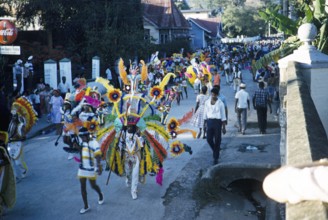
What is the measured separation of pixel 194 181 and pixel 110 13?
18.9 meters

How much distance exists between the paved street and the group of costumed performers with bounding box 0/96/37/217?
1.05ft

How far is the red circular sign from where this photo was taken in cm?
1397

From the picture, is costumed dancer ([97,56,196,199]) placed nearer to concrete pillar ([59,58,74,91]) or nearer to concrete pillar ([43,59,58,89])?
concrete pillar ([43,59,58,89])

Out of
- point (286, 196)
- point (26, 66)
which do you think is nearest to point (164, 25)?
point (26, 66)

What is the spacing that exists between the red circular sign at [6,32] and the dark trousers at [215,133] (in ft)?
27.5

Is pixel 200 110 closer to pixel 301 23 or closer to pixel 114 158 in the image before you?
pixel 301 23

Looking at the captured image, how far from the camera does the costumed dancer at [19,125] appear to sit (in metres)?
7.64

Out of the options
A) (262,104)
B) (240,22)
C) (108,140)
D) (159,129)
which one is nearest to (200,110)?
(262,104)

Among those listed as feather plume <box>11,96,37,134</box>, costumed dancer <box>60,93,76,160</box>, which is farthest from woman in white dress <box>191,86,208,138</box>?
feather plume <box>11,96,37,134</box>

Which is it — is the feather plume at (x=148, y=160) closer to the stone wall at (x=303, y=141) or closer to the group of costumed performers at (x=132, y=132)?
the group of costumed performers at (x=132, y=132)

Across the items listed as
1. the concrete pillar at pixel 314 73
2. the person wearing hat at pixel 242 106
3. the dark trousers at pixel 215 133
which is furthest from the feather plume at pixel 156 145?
the person wearing hat at pixel 242 106

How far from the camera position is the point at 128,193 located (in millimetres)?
7484

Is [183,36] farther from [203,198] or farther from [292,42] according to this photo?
[203,198]

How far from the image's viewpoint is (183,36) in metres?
41.0
